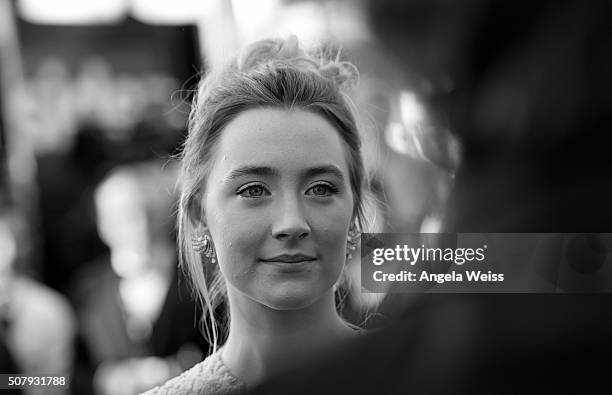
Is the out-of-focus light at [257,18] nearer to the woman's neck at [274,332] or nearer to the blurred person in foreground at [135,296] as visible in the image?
the blurred person in foreground at [135,296]

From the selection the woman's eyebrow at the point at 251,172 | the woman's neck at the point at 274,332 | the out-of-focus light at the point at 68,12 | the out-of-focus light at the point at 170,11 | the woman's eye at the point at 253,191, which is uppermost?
the out-of-focus light at the point at 68,12

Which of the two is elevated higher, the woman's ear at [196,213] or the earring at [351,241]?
the woman's ear at [196,213]

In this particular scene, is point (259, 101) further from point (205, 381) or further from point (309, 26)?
point (205, 381)

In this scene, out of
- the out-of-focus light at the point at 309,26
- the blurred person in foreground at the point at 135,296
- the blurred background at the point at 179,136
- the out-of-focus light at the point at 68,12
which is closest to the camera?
the blurred background at the point at 179,136

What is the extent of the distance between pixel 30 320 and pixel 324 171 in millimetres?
742

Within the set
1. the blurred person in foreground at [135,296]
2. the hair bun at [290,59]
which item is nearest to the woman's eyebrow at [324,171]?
the hair bun at [290,59]

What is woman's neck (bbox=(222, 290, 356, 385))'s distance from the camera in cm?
95

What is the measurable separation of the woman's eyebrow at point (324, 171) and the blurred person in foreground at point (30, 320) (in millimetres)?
489

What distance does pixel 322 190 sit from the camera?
935mm

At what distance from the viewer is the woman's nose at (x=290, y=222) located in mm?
898

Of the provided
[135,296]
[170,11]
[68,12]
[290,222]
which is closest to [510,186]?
[290,222]

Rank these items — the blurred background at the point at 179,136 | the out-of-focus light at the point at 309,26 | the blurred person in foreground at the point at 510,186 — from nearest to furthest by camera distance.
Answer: the blurred person in foreground at the point at 510,186, the blurred background at the point at 179,136, the out-of-focus light at the point at 309,26

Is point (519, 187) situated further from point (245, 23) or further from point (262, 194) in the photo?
point (245, 23)

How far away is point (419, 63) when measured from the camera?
0.86 m
